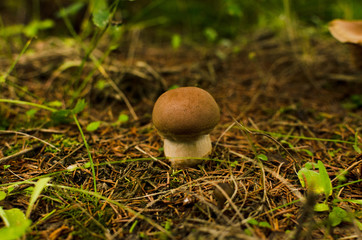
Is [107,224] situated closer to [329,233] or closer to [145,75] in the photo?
[329,233]

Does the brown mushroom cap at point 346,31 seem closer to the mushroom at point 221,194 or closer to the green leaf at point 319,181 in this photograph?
the green leaf at point 319,181

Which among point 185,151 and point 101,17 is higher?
point 101,17

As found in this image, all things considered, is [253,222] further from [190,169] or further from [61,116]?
[61,116]

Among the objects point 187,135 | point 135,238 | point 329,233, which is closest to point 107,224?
point 135,238

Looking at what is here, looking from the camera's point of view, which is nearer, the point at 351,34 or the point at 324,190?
the point at 324,190

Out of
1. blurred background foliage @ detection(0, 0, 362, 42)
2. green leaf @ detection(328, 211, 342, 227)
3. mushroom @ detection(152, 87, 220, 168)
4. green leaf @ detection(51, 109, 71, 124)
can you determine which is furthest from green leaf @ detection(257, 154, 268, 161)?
blurred background foliage @ detection(0, 0, 362, 42)

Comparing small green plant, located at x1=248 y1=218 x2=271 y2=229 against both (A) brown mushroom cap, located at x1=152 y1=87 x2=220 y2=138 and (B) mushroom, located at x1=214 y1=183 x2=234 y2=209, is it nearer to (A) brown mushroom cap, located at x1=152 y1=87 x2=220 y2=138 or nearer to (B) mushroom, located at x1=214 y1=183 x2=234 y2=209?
(B) mushroom, located at x1=214 y1=183 x2=234 y2=209

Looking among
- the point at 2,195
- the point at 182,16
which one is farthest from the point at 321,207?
the point at 182,16
